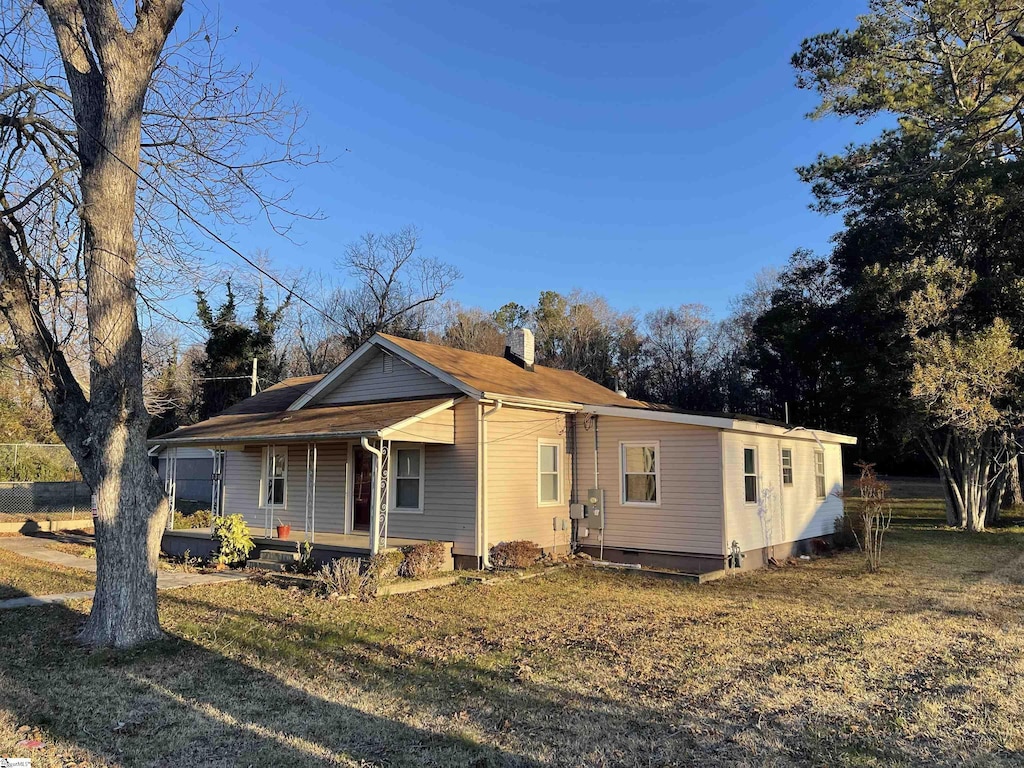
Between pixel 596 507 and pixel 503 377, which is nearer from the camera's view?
pixel 596 507

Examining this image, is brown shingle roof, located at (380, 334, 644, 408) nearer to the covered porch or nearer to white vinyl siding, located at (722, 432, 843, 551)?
the covered porch

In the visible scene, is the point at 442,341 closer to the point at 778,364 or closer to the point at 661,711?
the point at 778,364

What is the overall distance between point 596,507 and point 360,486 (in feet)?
16.9

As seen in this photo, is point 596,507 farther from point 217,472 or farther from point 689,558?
point 217,472

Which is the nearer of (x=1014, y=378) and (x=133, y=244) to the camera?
(x=133, y=244)

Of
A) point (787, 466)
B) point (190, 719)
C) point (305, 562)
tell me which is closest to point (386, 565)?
point (305, 562)

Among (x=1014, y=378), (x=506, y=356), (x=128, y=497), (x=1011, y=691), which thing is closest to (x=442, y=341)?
(x=506, y=356)

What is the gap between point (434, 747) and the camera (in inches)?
178

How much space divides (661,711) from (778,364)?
2868cm

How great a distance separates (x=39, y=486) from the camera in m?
22.1

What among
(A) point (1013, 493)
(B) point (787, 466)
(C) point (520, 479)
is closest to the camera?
(C) point (520, 479)

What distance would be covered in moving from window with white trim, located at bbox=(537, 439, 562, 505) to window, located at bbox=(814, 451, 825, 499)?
7.10 m

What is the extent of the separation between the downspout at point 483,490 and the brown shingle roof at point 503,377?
553mm

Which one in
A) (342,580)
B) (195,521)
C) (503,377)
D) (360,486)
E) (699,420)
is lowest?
(342,580)
